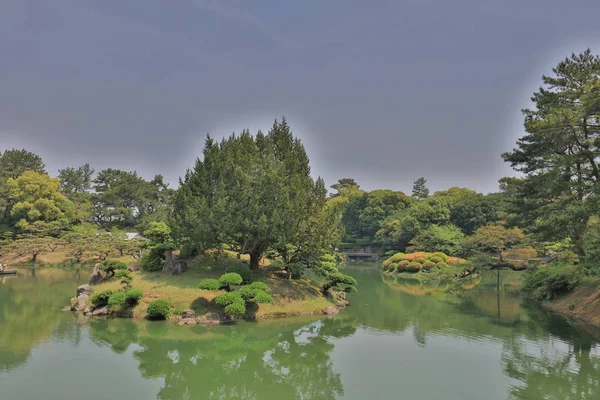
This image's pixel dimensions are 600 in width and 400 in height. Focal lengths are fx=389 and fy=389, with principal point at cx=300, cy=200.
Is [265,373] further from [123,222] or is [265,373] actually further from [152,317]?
[123,222]

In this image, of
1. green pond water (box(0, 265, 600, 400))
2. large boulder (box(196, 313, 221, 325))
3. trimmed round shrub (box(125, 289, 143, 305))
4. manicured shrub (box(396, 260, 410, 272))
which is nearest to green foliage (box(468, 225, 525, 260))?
green pond water (box(0, 265, 600, 400))

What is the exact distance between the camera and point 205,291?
60.4 ft

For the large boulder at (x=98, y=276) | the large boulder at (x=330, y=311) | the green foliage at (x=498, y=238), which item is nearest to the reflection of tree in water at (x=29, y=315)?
the large boulder at (x=98, y=276)

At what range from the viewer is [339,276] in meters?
21.2

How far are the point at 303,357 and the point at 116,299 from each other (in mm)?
9012

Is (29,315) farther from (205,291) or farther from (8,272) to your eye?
(8,272)

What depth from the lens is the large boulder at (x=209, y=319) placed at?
16.6m

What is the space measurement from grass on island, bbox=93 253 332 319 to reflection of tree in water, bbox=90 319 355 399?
1.57 meters

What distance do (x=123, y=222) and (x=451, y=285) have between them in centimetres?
4425

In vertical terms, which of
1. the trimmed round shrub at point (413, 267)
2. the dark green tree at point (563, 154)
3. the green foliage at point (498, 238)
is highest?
the dark green tree at point (563, 154)

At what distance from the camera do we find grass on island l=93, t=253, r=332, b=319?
693 inches

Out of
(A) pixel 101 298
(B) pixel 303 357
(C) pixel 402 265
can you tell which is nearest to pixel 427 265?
(C) pixel 402 265

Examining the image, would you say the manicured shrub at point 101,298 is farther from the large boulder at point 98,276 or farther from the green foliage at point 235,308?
the green foliage at point 235,308

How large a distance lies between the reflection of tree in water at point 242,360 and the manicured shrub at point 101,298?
1.48 metres
